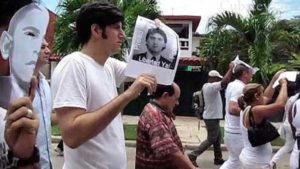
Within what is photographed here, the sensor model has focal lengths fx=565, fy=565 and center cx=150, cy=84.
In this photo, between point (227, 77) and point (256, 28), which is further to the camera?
point (256, 28)

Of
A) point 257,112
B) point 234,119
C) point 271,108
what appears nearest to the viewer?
point 271,108

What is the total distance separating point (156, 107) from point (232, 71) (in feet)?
13.3

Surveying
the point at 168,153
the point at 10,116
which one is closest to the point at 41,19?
the point at 10,116

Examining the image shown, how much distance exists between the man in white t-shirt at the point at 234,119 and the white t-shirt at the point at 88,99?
181 inches

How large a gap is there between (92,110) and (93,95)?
0.25 feet

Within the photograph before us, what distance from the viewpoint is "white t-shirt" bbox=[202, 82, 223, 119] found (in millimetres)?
9711

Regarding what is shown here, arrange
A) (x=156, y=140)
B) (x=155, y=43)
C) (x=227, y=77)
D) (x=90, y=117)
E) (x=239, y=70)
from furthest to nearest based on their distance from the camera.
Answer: (x=227, y=77)
(x=239, y=70)
(x=156, y=140)
(x=155, y=43)
(x=90, y=117)

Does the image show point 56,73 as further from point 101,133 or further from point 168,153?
point 168,153

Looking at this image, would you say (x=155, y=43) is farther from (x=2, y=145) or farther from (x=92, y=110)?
(x=2, y=145)

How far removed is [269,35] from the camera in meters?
16.0

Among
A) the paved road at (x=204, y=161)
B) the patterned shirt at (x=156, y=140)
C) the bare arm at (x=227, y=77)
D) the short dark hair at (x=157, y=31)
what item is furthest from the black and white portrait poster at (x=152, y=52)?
the paved road at (x=204, y=161)

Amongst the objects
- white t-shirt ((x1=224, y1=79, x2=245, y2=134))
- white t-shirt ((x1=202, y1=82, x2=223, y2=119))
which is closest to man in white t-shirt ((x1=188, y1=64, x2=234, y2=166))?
white t-shirt ((x1=202, y1=82, x2=223, y2=119))

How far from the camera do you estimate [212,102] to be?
387 inches

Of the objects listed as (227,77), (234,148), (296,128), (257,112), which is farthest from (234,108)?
(296,128)
